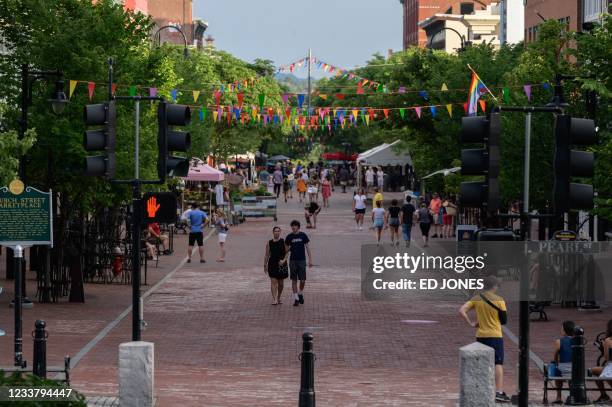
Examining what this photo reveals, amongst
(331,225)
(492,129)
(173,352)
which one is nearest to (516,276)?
(173,352)

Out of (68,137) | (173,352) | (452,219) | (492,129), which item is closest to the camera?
(492,129)

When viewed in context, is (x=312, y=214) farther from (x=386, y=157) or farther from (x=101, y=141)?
(x=101, y=141)

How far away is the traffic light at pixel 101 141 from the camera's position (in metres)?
17.2

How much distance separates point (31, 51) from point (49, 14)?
0.85m

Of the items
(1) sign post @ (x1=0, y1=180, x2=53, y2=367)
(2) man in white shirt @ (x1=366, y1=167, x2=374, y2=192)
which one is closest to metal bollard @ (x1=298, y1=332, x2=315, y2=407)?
(1) sign post @ (x1=0, y1=180, x2=53, y2=367)

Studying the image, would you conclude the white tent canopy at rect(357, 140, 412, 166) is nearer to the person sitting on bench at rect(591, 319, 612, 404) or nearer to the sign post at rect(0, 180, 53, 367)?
the sign post at rect(0, 180, 53, 367)

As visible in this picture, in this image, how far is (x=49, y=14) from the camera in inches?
1145

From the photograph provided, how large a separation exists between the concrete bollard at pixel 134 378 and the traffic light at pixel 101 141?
264 cm

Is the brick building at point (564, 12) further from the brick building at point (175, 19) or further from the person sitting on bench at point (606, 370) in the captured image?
the brick building at point (175, 19)

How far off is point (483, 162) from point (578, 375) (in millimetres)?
3601

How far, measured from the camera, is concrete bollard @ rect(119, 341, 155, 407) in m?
15.6

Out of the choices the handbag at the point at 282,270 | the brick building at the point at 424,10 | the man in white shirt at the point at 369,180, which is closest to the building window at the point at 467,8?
the brick building at the point at 424,10

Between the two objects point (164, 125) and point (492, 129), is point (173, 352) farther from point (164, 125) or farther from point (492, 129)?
point (492, 129)

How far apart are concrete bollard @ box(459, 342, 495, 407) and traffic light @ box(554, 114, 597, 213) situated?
212 cm
